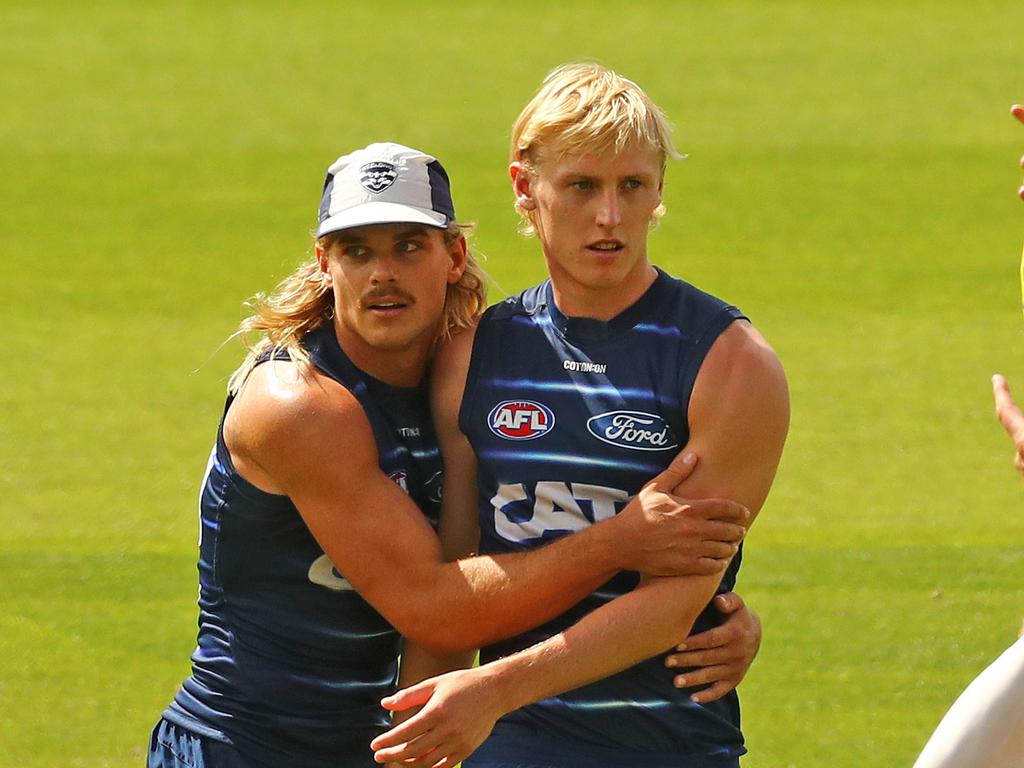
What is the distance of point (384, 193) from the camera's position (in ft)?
14.8

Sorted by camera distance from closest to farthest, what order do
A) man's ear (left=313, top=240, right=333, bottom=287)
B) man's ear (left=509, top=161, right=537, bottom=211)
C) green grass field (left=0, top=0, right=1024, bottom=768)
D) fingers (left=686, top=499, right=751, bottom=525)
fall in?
fingers (left=686, top=499, right=751, bottom=525) < man's ear (left=509, top=161, right=537, bottom=211) < man's ear (left=313, top=240, right=333, bottom=287) < green grass field (left=0, top=0, right=1024, bottom=768)

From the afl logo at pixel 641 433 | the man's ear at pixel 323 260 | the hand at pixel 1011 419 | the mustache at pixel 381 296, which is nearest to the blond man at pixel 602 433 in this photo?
the afl logo at pixel 641 433

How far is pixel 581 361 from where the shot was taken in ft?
14.3

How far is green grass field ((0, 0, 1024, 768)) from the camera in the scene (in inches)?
288

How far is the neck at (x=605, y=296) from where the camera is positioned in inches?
173

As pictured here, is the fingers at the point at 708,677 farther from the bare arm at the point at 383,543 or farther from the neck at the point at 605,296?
the neck at the point at 605,296

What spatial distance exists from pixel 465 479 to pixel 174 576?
394 centimetres

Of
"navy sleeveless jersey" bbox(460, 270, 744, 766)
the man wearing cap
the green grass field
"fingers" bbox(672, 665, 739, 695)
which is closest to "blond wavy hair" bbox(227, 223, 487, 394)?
the man wearing cap

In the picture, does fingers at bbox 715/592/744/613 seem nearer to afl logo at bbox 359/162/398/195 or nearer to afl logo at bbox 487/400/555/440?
afl logo at bbox 487/400/555/440

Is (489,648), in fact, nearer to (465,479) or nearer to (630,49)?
(465,479)

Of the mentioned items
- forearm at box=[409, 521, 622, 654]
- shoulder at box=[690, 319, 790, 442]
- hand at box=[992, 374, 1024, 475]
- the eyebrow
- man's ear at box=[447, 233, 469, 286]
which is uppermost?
the eyebrow

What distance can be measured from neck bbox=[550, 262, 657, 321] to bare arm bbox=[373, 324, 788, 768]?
273 mm

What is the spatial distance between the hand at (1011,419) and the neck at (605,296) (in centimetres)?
93

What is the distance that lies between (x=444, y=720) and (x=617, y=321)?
3.35 ft
